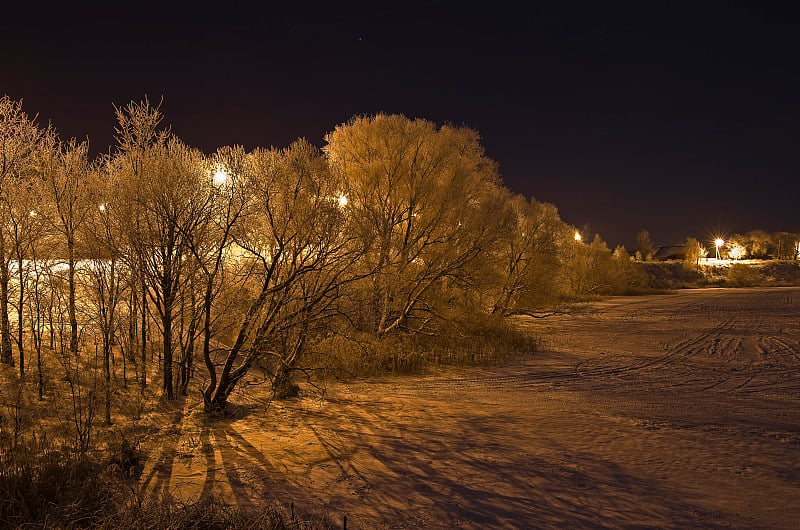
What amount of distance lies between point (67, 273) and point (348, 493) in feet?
27.3

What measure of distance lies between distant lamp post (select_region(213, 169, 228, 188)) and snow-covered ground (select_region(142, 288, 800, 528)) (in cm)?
420

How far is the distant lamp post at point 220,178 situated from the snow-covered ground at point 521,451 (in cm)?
420

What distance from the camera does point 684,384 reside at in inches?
509

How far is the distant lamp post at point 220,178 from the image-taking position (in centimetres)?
1039

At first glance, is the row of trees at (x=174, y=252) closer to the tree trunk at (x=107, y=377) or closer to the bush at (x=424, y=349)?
the tree trunk at (x=107, y=377)

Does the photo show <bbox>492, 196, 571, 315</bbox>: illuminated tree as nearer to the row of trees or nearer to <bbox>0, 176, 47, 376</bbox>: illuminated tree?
the row of trees

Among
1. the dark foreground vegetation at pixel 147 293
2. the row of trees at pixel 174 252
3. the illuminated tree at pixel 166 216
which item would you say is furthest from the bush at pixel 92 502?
the illuminated tree at pixel 166 216

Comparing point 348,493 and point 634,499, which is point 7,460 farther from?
point 634,499

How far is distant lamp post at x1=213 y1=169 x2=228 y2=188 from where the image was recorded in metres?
10.4

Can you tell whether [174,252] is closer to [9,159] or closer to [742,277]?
[9,159]

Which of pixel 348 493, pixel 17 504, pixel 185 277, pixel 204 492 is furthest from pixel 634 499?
pixel 185 277

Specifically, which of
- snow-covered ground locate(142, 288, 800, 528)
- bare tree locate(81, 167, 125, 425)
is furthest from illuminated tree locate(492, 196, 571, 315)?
bare tree locate(81, 167, 125, 425)

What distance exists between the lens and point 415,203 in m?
18.1

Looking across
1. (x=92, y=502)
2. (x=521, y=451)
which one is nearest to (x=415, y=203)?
(x=521, y=451)
